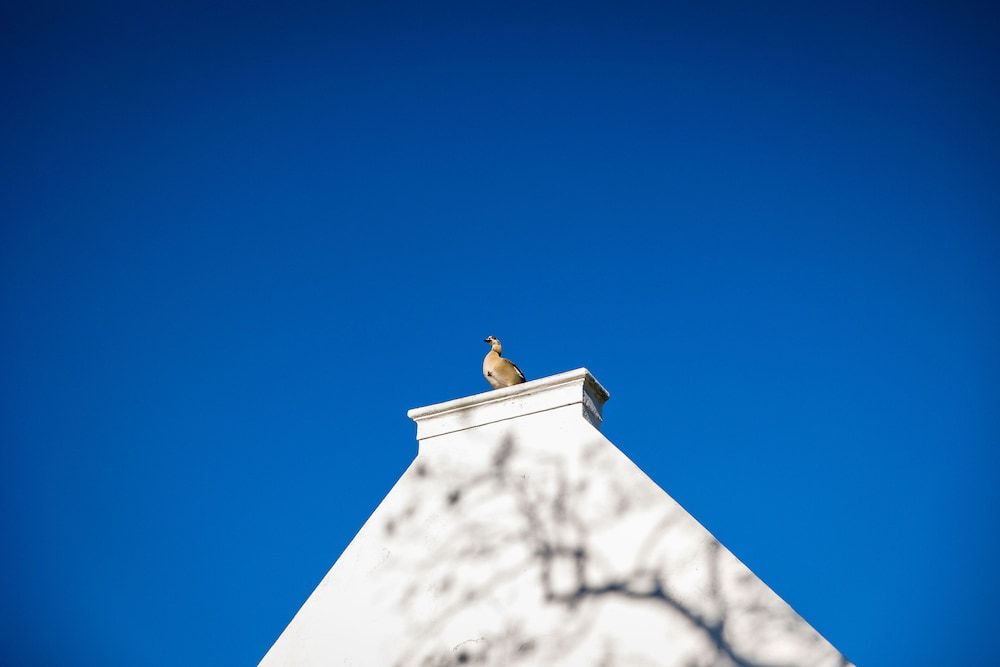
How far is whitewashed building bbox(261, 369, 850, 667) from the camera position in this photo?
4559 millimetres

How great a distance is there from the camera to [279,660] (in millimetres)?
5504

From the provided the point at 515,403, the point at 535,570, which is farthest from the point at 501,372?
the point at 535,570

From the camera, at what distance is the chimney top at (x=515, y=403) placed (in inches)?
224

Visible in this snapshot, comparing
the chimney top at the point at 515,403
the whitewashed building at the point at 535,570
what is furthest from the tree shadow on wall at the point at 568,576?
the chimney top at the point at 515,403

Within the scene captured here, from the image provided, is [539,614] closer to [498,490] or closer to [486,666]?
[486,666]

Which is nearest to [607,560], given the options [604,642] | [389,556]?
[604,642]

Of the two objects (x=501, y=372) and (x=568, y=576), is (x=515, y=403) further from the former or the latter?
(x=568, y=576)

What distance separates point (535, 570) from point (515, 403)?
111 cm

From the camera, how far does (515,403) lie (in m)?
5.89

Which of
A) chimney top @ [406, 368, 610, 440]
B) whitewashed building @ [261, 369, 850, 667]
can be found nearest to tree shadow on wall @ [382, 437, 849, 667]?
whitewashed building @ [261, 369, 850, 667]

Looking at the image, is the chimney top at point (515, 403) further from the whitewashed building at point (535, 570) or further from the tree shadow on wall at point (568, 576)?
the tree shadow on wall at point (568, 576)

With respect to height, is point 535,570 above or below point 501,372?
below

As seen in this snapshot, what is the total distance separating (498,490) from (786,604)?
73.2 inches

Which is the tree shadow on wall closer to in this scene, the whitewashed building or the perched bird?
the whitewashed building
